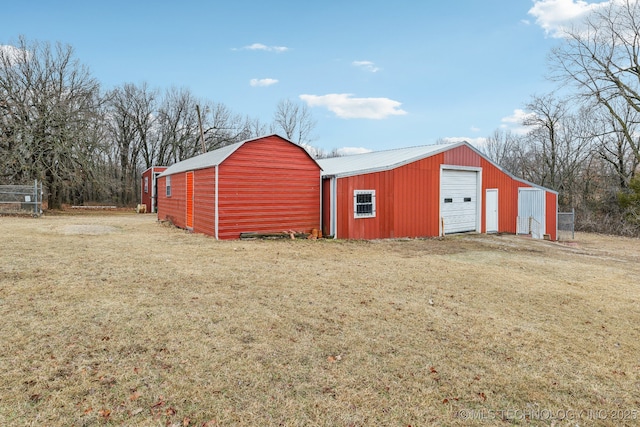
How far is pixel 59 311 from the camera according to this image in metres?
4.12

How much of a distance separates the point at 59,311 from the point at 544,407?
480 cm

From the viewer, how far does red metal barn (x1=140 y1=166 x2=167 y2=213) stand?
25.7m

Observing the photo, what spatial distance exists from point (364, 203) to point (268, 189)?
10.1ft

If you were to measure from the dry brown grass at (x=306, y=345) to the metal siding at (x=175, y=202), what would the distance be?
6700mm

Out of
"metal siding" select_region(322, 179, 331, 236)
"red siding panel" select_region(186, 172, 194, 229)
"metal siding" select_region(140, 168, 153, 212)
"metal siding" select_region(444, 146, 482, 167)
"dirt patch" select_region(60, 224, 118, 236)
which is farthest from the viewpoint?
"metal siding" select_region(140, 168, 153, 212)

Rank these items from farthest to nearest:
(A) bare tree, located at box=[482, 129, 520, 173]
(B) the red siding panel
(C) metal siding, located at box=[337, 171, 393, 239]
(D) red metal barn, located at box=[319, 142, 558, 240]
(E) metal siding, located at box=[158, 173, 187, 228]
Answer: (A) bare tree, located at box=[482, 129, 520, 173]
(E) metal siding, located at box=[158, 173, 187, 228]
(B) the red siding panel
(D) red metal barn, located at box=[319, 142, 558, 240]
(C) metal siding, located at box=[337, 171, 393, 239]

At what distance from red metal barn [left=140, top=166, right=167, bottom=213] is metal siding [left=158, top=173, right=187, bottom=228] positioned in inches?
366

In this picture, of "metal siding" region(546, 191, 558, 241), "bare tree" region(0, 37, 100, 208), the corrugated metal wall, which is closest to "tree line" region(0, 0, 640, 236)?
"bare tree" region(0, 37, 100, 208)

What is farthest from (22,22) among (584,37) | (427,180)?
(584,37)

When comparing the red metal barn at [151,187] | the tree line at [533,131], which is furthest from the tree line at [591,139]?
the red metal barn at [151,187]

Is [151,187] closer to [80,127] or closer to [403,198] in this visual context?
[80,127]

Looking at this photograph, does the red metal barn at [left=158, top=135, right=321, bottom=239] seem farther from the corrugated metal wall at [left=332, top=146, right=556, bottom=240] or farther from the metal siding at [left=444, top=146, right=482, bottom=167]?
the metal siding at [left=444, top=146, right=482, bottom=167]

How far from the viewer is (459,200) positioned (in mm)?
14000

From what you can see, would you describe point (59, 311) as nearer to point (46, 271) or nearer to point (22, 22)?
point (46, 271)
